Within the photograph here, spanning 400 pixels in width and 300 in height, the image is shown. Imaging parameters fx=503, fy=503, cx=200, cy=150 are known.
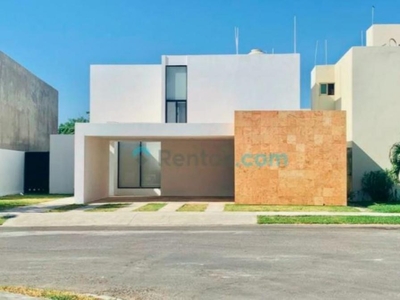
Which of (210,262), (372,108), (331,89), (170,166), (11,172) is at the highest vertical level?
(331,89)

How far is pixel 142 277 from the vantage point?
8.23 meters

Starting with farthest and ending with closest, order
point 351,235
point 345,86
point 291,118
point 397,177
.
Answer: point 345,86 < point 397,177 < point 291,118 < point 351,235

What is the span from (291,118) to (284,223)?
6.90 metres

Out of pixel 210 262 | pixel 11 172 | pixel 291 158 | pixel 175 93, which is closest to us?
pixel 210 262

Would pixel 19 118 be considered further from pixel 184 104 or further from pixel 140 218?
pixel 140 218

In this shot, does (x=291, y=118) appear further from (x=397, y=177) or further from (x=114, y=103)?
(x=114, y=103)

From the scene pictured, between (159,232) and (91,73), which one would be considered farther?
(91,73)

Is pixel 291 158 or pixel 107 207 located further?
pixel 291 158

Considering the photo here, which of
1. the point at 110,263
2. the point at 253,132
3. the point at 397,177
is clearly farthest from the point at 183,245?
the point at 397,177

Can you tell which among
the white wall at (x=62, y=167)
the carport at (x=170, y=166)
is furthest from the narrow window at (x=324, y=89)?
the white wall at (x=62, y=167)

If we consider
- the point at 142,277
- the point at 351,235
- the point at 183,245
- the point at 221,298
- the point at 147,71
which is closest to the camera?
the point at 221,298

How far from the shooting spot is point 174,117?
27.2 m

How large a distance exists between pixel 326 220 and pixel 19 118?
2499 centimetres

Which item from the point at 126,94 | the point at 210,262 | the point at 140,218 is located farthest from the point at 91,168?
the point at 210,262
